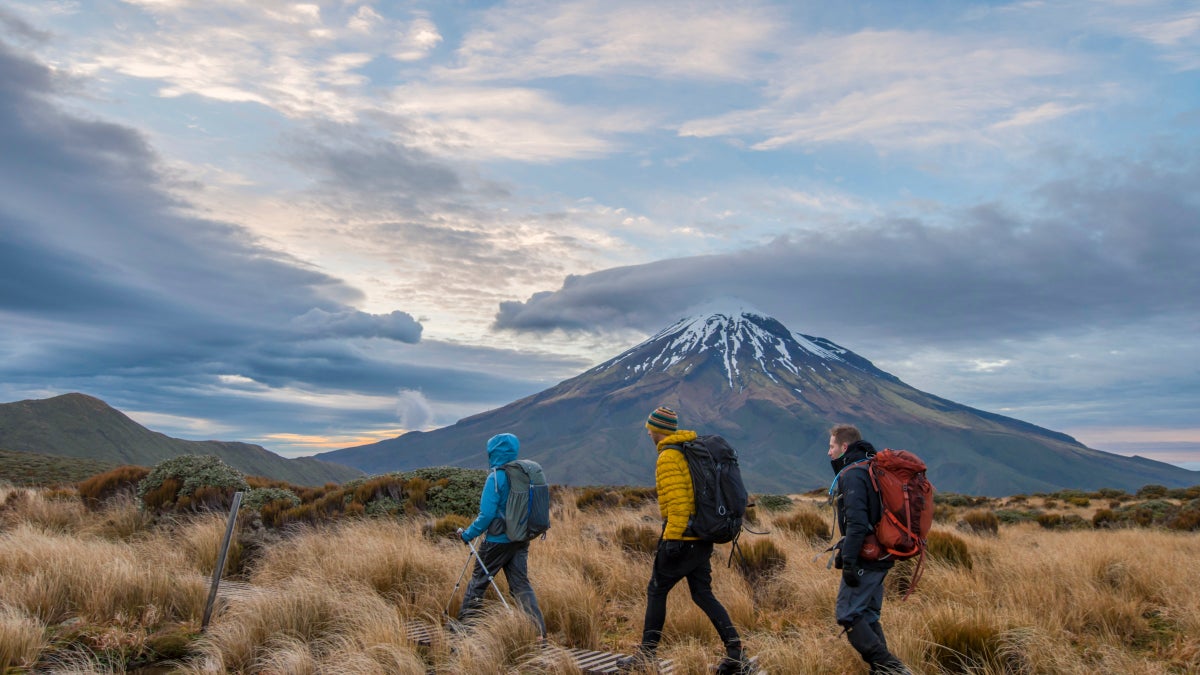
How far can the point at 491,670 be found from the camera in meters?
5.40

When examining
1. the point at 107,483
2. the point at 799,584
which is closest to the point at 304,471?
the point at 107,483

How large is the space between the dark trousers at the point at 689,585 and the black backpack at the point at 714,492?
0.16 metres

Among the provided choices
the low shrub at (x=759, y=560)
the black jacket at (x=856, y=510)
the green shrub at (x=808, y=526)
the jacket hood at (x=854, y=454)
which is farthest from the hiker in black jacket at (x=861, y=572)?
the green shrub at (x=808, y=526)

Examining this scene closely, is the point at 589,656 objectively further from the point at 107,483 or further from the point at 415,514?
the point at 107,483

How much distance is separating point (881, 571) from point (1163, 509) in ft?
73.7

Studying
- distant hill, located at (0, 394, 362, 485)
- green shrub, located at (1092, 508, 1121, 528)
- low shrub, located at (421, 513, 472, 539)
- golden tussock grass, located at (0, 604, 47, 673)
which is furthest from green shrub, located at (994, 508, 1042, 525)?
distant hill, located at (0, 394, 362, 485)

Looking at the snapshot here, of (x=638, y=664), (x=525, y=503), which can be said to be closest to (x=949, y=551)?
(x=638, y=664)

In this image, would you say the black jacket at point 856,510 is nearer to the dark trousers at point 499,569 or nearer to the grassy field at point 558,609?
the grassy field at point 558,609

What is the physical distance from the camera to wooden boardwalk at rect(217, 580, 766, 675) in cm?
543

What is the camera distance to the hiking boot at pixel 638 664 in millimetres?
5314

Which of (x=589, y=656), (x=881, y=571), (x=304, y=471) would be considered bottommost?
(x=304, y=471)

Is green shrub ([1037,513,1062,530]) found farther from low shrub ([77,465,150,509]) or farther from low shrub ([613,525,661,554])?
low shrub ([77,465,150,509])

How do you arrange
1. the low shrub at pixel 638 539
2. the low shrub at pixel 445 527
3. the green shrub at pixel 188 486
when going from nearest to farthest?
the low shrub at pixel 638 539
the low shrub at pixel 445 527
the green shrub at pixel 188 486

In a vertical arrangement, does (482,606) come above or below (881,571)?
below
